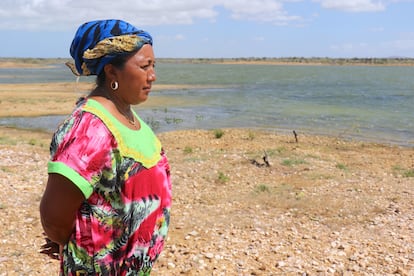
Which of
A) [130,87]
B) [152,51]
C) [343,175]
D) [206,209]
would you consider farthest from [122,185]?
[343,175]

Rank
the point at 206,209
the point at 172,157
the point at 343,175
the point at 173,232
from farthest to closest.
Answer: the point at 172,157, the point at 343,175, the point at 206,209, the point at 173,232

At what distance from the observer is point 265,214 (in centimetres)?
604

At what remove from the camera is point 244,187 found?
7.45 metres

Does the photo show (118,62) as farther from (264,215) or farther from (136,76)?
(264,215)

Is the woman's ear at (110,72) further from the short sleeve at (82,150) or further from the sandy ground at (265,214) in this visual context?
the sandy ground at (265,214)

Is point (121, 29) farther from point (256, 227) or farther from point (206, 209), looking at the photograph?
point (206, 209)

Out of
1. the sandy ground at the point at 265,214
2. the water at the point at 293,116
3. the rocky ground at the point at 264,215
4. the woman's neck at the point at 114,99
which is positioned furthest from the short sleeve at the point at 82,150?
the water at the point at 293,116

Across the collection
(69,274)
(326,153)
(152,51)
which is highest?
(152,51)

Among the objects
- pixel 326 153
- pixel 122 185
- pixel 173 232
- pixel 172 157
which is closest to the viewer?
pixel 122 185

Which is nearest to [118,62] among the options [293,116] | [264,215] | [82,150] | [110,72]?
[110,72]

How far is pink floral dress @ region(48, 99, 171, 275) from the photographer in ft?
4.84

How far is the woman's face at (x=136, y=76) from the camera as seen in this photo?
1.67m

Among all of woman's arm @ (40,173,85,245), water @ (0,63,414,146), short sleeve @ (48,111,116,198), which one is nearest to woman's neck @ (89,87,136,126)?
short sleeve @ (48,111,116,198)

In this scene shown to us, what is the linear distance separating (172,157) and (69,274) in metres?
8.18
